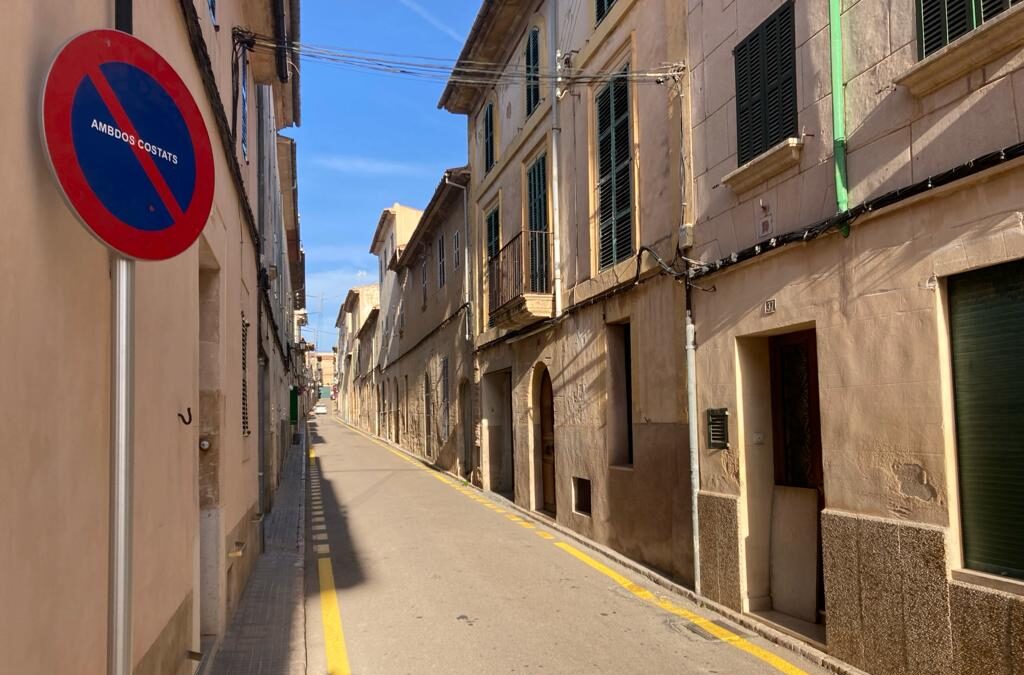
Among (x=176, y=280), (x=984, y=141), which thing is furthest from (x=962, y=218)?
(x=176, y=280)

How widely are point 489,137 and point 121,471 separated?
1661 cm

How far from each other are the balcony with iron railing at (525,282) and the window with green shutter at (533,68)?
2.41 metres

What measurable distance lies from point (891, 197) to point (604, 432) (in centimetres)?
592

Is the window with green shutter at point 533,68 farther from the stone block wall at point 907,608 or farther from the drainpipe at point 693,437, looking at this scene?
the stone block wall at point 907,608

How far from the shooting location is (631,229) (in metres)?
10.3

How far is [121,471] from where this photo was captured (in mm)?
2229

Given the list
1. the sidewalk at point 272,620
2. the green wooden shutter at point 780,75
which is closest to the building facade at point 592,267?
the green wooden shutter at point 780,75

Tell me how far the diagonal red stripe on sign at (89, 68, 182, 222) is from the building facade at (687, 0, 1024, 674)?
445 centimetres

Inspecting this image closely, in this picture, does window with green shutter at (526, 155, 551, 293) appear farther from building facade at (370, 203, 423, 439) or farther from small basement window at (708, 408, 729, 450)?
building facade at (370, 203, 423, 439)

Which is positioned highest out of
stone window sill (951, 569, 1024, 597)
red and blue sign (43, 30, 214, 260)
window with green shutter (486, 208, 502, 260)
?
window with green shutter (486, 208, 502, 260)

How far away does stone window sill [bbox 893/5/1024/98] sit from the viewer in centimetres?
475

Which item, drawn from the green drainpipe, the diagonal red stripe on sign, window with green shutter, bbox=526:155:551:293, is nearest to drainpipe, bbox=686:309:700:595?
the green drainpipe

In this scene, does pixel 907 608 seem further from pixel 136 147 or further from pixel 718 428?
pixel 136 147

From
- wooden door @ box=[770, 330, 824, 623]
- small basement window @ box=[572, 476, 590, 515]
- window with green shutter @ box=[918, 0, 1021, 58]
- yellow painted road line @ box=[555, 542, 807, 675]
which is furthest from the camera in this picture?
small basement window @ box=[572, 476, 590, 515]
